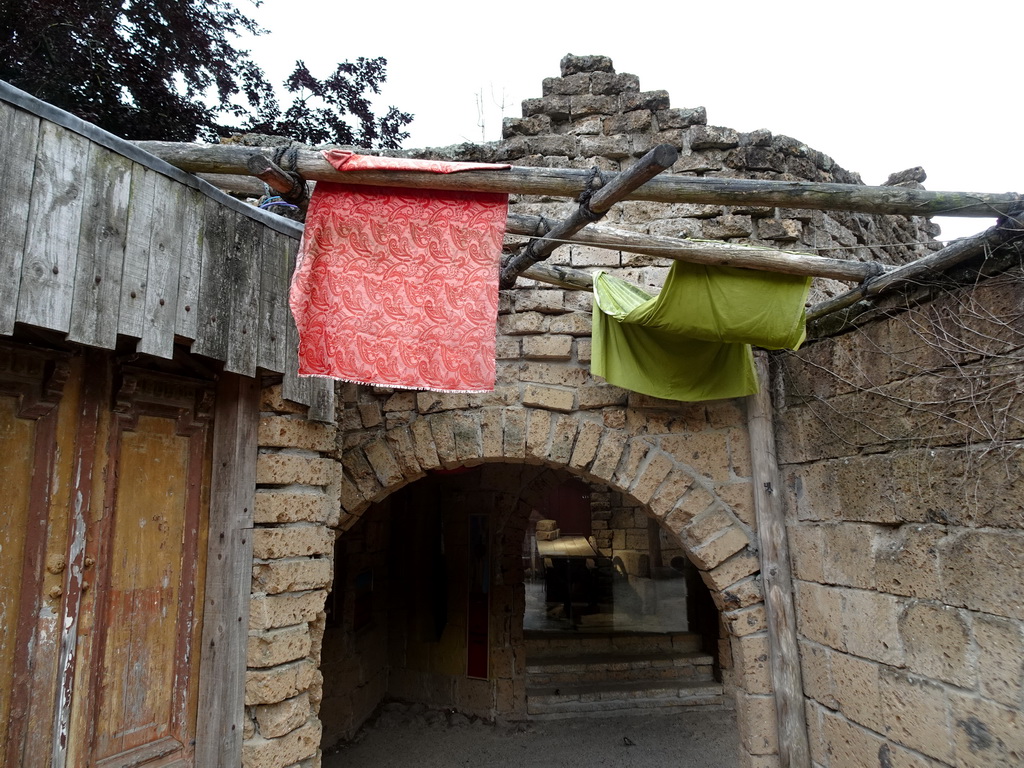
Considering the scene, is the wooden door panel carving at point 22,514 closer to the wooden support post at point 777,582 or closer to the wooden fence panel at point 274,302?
the wooden fence panel at point 274,302

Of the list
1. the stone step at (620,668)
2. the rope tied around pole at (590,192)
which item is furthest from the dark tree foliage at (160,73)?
the stone step at (620,668)

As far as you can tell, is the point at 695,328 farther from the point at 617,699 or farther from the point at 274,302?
the point at 617,699

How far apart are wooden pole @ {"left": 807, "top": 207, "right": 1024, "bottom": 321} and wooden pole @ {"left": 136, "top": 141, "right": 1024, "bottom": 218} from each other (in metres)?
0.07

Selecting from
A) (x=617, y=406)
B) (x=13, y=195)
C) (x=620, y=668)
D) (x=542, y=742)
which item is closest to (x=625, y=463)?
(x=617, y=406)

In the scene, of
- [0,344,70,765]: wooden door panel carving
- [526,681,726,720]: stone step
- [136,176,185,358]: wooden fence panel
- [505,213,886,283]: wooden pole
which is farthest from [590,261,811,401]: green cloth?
[526,681,726,720]: stone step

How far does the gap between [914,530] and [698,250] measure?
1.50 metres

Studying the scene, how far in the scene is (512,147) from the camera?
388 cm

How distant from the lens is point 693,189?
234 cm

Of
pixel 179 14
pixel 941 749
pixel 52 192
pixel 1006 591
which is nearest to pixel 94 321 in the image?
pixel 52 192

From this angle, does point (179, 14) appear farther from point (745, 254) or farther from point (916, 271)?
point (916, 271)

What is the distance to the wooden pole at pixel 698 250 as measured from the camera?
263 centimetres

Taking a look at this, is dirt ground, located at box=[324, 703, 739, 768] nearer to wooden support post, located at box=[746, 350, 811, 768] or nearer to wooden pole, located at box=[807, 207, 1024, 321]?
wooden support post, located at box=[746, 350, 811, 768]

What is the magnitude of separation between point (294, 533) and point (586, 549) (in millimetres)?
10182

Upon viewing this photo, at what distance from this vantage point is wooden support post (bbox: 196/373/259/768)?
7.46ft
